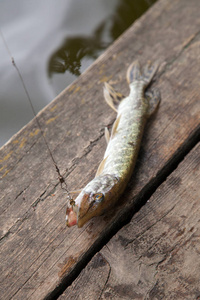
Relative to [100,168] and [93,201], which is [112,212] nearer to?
[93,201]

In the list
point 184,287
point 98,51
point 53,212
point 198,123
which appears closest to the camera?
point 184,287

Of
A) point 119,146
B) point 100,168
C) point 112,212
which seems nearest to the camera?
point 112,212

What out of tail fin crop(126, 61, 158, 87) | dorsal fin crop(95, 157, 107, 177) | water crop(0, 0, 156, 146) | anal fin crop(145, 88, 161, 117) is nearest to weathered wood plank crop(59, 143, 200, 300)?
dorsal fin crop(95, 157, 107, 177)

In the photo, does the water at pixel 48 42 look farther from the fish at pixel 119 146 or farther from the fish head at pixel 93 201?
the fish head at pixel 93 201

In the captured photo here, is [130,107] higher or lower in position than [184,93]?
higher

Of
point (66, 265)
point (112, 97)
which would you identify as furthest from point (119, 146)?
point (66, 265)

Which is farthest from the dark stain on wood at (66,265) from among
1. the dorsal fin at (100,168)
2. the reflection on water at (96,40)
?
the reflection on water at (96,40)

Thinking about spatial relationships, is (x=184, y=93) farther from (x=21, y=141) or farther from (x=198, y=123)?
(x=21, y=141)

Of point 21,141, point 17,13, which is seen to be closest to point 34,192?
point 21,141

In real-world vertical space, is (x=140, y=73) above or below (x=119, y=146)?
above
